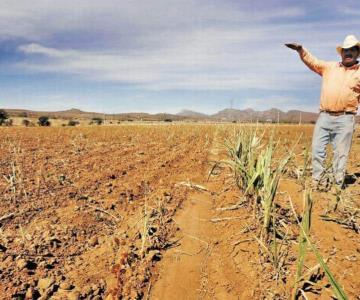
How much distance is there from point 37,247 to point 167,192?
1856 mm

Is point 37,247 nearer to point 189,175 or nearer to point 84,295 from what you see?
point 84,295

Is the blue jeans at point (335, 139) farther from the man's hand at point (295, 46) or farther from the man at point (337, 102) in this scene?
the man's hand at point (295, 46)

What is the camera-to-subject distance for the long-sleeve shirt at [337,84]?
4.12 metres

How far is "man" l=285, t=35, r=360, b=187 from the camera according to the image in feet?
13.5

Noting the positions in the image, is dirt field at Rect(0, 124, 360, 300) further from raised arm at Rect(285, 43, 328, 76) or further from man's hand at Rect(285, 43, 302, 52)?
man's hand at Rect(285, 43, 302, 52)

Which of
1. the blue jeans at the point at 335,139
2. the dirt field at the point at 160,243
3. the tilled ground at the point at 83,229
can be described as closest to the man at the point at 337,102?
the blue jeans at the point at 335,139

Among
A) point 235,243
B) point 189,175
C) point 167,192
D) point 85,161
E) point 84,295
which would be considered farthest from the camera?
point 85,161

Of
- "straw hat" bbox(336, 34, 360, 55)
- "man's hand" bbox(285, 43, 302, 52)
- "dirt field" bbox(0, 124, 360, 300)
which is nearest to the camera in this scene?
"dirt field" bbox(0, 124, 360, 300)

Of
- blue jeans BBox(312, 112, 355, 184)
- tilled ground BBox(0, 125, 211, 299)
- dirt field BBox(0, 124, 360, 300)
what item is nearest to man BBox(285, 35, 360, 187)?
blue jeans BBox(312, 112, 355, 184)

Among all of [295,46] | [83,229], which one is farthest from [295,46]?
[83,229]

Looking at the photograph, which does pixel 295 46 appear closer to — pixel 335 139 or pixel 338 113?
pixel 338 113

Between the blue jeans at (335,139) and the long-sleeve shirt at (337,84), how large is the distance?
12 cm

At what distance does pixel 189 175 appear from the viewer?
5352 mm

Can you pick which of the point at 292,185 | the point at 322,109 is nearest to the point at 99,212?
the point at 292,185
